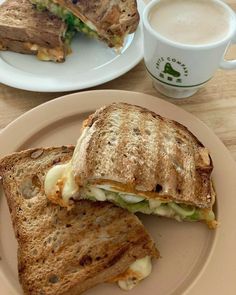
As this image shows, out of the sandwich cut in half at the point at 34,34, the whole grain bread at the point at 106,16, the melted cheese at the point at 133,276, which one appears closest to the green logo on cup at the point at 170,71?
the whole grain bread at the point at 106,16

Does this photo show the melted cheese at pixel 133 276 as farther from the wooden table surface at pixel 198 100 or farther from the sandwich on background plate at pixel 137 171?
the wooden table surface at pixel 198 100

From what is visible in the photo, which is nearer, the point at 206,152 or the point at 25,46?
the point at 206,152

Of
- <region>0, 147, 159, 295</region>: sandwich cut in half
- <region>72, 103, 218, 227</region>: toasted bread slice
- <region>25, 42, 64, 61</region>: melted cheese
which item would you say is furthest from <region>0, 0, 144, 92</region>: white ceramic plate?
<region>0, 147, 159, 295</region>: sandwich cut in half

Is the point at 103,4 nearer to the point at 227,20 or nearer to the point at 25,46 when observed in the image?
the point at 25,46

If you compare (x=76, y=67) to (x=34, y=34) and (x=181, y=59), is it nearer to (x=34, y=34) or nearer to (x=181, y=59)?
(x=34, y=34)

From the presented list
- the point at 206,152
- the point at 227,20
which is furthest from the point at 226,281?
the point at 227,20
